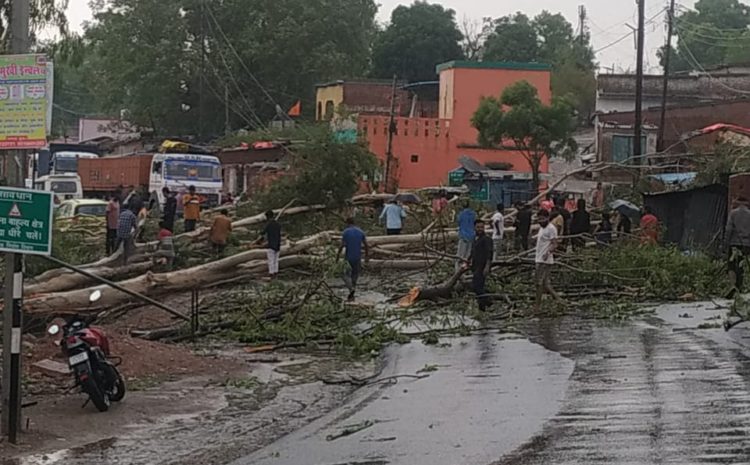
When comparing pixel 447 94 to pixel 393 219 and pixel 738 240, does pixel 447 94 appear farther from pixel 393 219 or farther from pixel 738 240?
pixel 738 240

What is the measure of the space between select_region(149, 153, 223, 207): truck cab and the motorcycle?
97.6 ft

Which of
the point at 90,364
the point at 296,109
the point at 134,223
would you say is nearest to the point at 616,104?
the point at 296,109

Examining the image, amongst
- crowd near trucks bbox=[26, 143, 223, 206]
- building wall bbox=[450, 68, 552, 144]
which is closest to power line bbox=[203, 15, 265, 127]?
crowd near trucks bbox=[26, 143, 223, 206]

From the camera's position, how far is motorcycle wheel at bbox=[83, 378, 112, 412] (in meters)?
10.7

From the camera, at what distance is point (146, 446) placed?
31.8 feet

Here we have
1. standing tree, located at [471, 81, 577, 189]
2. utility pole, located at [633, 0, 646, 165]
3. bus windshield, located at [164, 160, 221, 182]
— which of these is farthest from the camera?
standing tree, located at [471, 81, 577, 189]

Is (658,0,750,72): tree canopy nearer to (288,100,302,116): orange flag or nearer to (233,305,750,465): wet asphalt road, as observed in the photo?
(288,100,302,116): orange flag

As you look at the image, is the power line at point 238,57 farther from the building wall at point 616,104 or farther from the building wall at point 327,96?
the building wall at point 616,104

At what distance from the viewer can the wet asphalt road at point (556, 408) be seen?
27.3ft

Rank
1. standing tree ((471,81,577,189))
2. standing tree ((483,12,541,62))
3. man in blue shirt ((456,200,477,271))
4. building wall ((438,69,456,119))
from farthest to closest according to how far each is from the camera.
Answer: standing tree ((483,12,541,62)), building wall ((438,69,456,119)), standing tree ((471,81,577,189)), man in blue shirt ((456,200,477,271))

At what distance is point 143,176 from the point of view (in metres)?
45.2

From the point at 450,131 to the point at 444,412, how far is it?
40.6m

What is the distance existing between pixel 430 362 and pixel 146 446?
4871 millimetres

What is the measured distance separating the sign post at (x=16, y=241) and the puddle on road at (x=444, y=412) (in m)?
2.16
